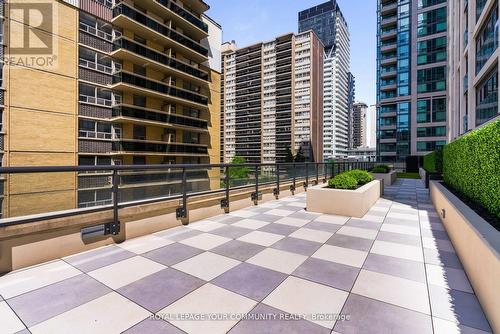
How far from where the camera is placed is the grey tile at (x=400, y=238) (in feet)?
15.5

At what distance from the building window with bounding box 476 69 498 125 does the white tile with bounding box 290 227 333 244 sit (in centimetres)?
1496

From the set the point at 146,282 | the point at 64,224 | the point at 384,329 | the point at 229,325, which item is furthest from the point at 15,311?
the point at 384,329

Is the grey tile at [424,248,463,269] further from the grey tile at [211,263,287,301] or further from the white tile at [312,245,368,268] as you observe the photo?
the grey tile at [211,263,287,301]

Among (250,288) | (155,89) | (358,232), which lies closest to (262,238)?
(250,288)

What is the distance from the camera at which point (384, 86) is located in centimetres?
5609

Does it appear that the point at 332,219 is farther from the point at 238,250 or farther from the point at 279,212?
the point at 238,250

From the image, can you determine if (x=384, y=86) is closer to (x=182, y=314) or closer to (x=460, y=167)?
(x=460, y=167)

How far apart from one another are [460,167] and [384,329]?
6.07 meters

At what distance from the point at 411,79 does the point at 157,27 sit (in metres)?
49.1

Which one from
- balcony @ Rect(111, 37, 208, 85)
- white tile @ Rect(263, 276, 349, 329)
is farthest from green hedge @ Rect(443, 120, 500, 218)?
balcony @ Rect(111, 37, 208, 85)

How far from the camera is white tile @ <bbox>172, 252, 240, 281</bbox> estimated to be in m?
3.38

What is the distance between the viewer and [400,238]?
4.98 m

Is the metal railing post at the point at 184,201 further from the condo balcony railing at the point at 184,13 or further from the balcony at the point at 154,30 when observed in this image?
the condo balcony railing at the point at 184,13

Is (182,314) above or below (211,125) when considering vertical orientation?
below
